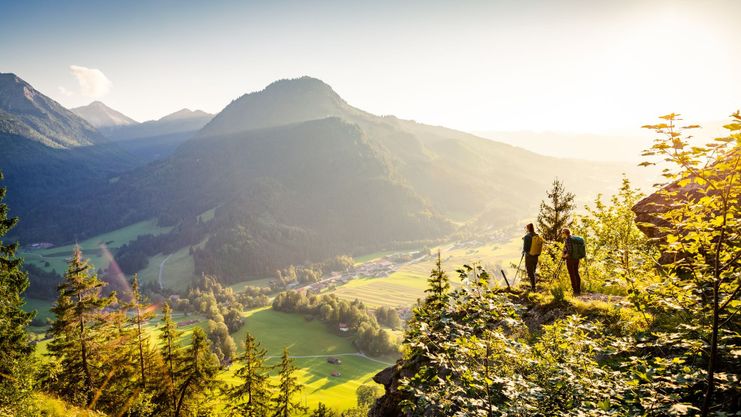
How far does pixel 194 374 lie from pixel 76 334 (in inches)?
342

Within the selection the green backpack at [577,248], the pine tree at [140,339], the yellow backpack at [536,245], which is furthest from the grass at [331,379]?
the green backpack at [577,248]

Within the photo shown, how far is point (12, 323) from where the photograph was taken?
24.9 metres

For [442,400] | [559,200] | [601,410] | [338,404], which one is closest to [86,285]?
[442,400]

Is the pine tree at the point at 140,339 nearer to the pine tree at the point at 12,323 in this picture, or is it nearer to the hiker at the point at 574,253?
the pine tree at the point at 12,323

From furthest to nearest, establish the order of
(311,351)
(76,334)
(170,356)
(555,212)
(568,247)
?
(311,351), (555,212), (170,356), (76,334), (568,247)

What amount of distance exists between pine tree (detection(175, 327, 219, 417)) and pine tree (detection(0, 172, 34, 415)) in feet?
29.7

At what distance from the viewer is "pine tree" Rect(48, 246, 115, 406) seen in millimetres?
25266

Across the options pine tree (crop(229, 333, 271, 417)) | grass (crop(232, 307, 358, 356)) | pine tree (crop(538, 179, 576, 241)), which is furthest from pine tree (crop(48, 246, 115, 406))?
grass (crop(232, 307, 358, 356))

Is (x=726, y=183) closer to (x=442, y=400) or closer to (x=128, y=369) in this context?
(x=442, y=400)

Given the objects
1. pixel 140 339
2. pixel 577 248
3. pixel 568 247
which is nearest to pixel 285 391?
pixel 140 339

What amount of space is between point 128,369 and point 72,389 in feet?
11.3

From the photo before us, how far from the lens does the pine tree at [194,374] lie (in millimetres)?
26875

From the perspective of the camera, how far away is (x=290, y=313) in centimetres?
13938

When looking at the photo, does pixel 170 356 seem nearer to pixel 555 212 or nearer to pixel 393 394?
pixel 393 394
